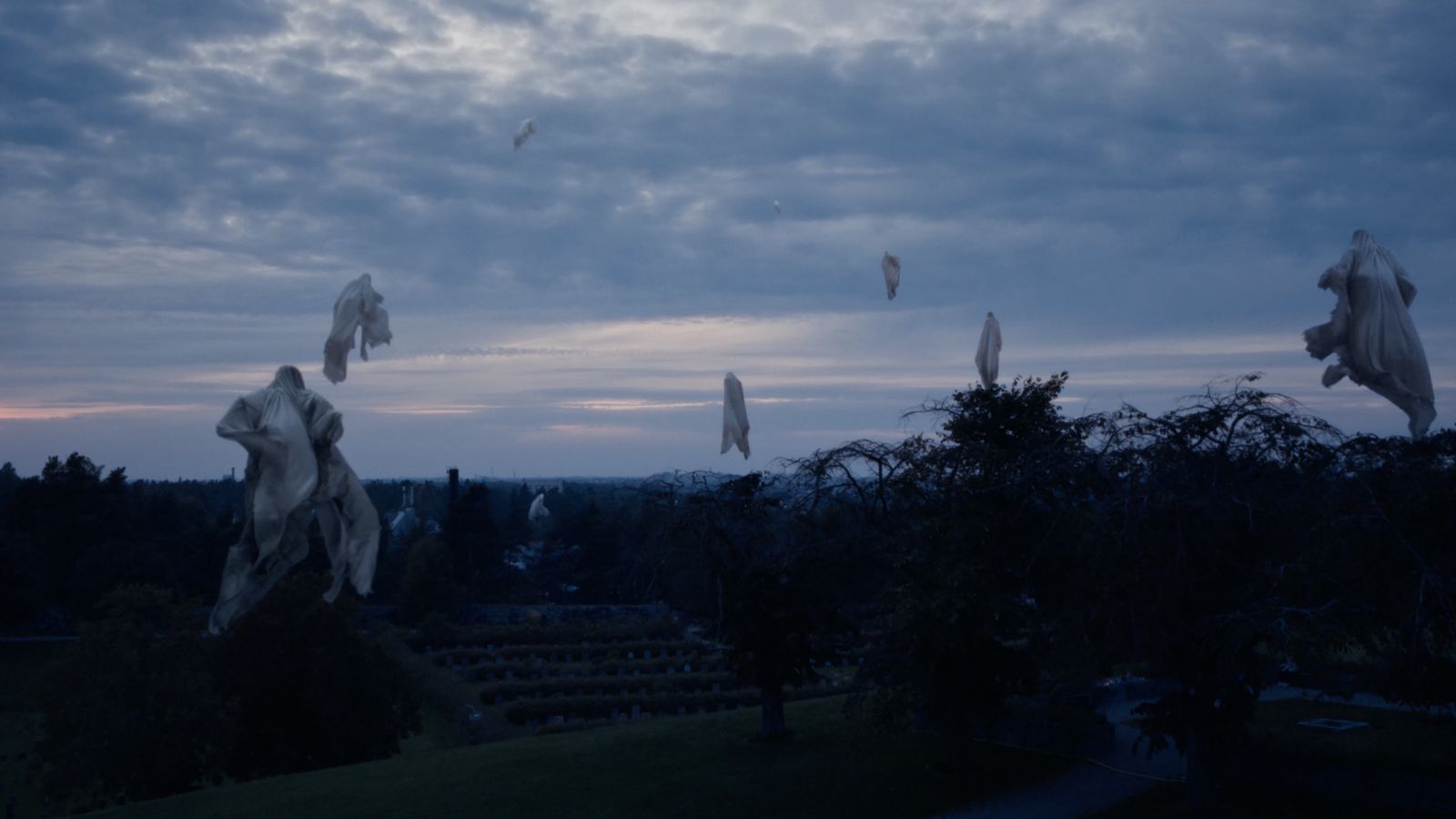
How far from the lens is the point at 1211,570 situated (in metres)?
10.0

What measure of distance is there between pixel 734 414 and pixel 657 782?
5.25m

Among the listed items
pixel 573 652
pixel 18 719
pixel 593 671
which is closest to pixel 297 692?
pixel 593 671

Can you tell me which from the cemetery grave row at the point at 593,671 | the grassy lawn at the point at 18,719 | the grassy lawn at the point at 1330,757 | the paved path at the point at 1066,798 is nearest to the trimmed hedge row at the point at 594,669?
the cemetery grave row at the point at 593,671

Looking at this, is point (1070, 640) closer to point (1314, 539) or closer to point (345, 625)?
point (1314, 539)

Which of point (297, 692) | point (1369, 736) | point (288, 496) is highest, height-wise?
point (288, 496)

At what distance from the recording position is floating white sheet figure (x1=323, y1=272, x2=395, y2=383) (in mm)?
3564

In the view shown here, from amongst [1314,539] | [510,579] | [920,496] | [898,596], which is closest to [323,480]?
[1314,539]

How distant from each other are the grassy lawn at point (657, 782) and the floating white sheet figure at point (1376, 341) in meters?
8.29

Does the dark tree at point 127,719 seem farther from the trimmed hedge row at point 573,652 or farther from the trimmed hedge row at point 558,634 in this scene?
the trimmed hedge row at point 558,634

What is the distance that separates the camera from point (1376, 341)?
5613 millimetres

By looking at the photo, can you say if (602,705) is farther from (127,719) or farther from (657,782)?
(657,782)

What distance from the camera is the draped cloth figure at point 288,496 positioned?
10.1ft

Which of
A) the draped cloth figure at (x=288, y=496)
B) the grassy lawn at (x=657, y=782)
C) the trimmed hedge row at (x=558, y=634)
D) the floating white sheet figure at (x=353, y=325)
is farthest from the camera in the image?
the trimmed hedge row at (x=558, y=634)

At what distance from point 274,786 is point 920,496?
10.9m
